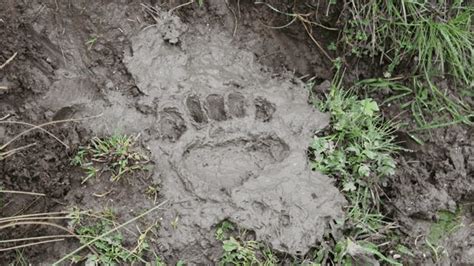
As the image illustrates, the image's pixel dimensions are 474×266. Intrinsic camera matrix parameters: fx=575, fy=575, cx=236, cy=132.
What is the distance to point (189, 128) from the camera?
2.79 metres

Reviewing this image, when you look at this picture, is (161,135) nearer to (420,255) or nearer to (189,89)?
(189,89)

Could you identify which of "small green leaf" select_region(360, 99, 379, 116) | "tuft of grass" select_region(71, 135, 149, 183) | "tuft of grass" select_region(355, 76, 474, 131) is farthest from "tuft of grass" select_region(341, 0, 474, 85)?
"tuft of grass" select_region(71, 135, 149, 183)

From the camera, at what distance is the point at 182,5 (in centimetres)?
298

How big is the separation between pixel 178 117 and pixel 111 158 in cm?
38

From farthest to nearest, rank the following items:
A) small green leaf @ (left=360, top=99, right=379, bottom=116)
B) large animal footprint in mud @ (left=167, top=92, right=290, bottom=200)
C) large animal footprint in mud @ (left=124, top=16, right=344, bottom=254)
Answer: small green leaf @ (left=360, top=99, right=379, bottom=116)
large animal footprint in mud @ (left=167, top=92, right=290, bottom=200)
large animal footprint in mud @ (left=124, top=16, right=344, bottom=254)

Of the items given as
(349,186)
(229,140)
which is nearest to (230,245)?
(229,140)

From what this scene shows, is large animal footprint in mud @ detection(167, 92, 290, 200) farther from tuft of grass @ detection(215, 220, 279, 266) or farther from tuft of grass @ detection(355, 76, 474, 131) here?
tuft of grass @ detection(355, 76, 474, 131)

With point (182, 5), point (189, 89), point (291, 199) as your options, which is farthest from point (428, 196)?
point (182, 5)

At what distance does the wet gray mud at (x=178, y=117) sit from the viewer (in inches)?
104

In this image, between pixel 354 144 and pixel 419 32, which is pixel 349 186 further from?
pixel 419 32

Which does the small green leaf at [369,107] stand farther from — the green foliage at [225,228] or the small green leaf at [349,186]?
the green foliage at [225,228]

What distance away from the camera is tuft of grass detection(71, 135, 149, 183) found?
2676 mm

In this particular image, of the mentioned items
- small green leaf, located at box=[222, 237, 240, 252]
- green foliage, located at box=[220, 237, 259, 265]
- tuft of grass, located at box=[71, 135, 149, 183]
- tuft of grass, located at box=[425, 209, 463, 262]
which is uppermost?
tuft of grass, located at box=[71, 135, 149, 183]

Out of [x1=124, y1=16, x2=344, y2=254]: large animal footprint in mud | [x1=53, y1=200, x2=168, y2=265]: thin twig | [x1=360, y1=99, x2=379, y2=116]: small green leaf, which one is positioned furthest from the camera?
[x1=360, y1=99, x2=379, y2=116]: small green leaf
